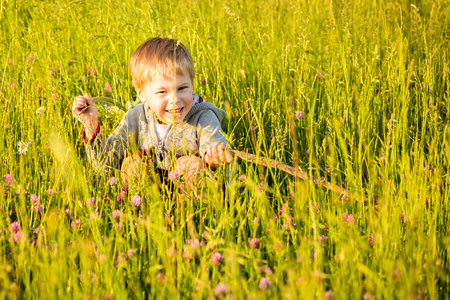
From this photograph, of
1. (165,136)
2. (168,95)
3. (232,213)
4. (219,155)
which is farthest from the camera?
(165,136)

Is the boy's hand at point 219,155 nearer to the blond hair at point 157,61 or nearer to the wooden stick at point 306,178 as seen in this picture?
the wooden stick at point 306,178

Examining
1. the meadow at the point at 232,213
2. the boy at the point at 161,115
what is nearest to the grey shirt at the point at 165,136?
the boy at the point at 161,115

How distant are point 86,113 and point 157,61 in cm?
55

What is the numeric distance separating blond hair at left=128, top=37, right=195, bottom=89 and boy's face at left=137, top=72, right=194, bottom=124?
4cm

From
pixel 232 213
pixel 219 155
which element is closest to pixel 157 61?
pixel 219 155

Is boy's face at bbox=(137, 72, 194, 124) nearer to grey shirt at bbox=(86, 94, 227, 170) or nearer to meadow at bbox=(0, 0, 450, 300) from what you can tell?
grey shirt at bbox=(86, 94, 227, 170)

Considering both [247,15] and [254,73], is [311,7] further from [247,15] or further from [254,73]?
[254,73]

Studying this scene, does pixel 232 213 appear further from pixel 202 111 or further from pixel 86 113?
pixel 86 113

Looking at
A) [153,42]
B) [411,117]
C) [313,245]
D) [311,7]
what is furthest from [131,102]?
[311,7]

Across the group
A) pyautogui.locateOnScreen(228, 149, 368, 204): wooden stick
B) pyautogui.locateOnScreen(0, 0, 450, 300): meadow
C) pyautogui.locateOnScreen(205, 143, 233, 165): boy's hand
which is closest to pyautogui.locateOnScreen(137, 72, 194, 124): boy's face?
pyautogui.locateOnScreen(0, 0, 450, 300): meadow

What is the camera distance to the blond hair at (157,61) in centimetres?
249

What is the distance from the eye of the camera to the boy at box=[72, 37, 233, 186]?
2.49 meters

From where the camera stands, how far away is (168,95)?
8.16 ft

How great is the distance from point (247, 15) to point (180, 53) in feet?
7.54
